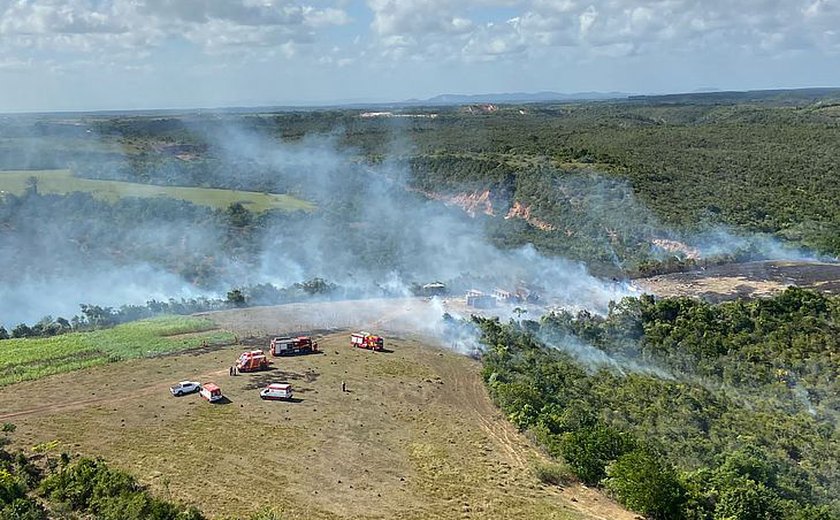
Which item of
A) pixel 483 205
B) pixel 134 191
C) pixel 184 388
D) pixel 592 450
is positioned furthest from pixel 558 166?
pixel 592 450

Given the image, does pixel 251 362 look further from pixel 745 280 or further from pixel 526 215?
pixel 526 215

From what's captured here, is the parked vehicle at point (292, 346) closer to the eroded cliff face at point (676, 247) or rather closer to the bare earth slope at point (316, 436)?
the bare earth slope at point (316, 436)

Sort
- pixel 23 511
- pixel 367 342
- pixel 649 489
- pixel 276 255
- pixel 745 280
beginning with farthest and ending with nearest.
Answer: pixel 276 255
pixel 745 280
pixel 367 342
pixel 649 489
pixel 23 511

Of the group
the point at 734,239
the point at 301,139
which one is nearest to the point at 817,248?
the point at 734,239

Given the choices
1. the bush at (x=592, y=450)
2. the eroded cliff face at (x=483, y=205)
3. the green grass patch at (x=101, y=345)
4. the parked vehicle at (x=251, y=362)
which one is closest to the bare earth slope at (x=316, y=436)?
the parked vehicle at (x=251, y=362)

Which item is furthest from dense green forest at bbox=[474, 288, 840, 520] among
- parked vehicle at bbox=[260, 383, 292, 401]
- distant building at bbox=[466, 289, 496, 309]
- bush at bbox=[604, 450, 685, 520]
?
parked vehicle at bbox=[260, 383, 292, 401]

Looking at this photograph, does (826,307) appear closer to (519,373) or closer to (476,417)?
(519,373)

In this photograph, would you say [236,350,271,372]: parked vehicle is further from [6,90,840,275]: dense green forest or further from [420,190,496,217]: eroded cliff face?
[420,190,496,217]: eroded cliff face
